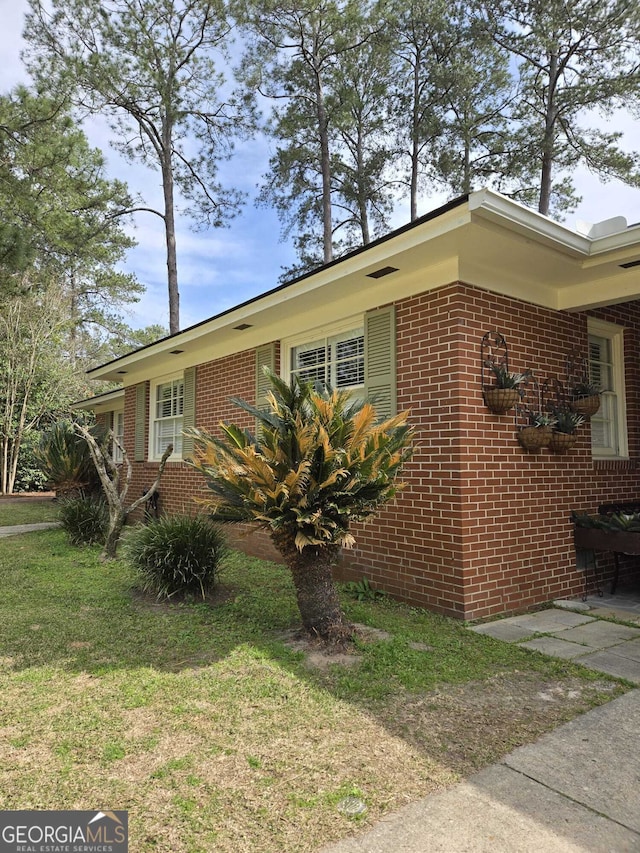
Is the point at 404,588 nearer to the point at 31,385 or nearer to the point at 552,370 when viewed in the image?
the point at 552,370

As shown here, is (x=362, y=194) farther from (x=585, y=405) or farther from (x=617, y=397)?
(x=585, y=405)

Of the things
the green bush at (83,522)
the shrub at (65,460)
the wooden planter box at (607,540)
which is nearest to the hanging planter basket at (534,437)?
the wooden planter box at (607,540)

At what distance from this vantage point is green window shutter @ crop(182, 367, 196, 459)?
336 inches

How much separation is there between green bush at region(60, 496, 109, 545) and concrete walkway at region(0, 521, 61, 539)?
183 centimetres

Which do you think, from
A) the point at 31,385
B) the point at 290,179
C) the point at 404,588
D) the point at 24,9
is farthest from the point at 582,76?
the point at 31,385

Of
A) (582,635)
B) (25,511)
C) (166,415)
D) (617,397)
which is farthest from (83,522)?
(617,397)

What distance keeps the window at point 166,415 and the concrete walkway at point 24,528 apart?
2.62m

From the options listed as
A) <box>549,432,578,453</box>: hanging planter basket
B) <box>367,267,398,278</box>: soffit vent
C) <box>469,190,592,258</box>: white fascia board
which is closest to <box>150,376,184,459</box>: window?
<box>367,267,398,278</box>: soffit vent

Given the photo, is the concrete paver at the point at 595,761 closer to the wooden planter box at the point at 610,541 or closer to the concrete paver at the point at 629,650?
the concrete paver at the point at 629,650

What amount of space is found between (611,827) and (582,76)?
13.6 metres

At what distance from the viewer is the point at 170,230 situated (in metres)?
16.2

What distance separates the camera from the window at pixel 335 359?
5.73 meters

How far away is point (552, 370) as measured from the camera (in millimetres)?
5250

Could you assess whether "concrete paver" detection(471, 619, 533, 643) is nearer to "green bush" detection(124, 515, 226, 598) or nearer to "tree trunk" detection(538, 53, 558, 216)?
"green bush" detection(124, 515, 226, 598)
